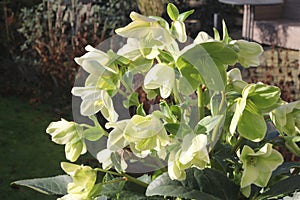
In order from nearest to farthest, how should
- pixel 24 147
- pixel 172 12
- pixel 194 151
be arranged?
pixel 194 151 < pixel 172 12 < pixel 24 147

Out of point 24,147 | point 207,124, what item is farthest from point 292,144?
point 24,147

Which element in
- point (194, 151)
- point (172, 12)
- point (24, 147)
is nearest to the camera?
point (194, 151)

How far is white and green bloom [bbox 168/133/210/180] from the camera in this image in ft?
2.39

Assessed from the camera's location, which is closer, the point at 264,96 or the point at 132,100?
the point at 264,96

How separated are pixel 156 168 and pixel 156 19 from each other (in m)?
0.22

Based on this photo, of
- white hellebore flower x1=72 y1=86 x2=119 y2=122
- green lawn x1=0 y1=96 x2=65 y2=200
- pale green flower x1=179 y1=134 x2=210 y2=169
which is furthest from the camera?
green lawn x1=0 y1=96 x2=65 y2=200

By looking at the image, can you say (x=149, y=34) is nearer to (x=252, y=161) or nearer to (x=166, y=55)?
(x=166, y=55)

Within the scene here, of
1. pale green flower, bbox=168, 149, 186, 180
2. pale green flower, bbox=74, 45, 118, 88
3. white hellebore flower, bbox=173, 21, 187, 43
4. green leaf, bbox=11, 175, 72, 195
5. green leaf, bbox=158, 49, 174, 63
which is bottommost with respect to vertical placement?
green leaf, bbox=11, 175, 72, 195

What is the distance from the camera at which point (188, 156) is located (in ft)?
2.42

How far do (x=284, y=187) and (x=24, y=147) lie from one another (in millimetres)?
3159

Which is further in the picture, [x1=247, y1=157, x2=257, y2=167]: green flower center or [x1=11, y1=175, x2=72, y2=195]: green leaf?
[x1=11, y1=175, x2=72, y2=195]: green leaf

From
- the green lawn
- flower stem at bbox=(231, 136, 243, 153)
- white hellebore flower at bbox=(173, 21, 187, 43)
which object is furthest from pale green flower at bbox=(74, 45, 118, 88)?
the green lawn

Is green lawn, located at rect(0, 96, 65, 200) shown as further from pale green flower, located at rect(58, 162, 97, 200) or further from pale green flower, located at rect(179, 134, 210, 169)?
pale green flower, located at rect(179, 134, 210, 169)

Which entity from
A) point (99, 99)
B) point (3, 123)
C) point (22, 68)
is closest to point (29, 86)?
point (22, 68)
